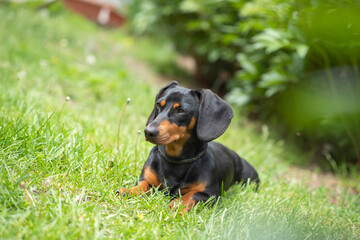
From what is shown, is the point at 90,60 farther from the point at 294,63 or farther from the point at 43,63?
the point at 294,63

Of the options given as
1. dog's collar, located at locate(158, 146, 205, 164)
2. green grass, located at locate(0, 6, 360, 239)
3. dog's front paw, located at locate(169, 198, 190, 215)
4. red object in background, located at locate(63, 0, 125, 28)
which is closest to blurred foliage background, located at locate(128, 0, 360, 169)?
green grass, located at locate(0, 6, 360, 239)

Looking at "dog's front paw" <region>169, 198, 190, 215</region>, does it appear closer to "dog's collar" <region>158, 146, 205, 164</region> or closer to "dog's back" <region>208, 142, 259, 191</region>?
"dog's collar" <region>158, 146, 205, 164</region>

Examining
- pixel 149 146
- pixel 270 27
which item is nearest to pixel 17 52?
pixel 149 146

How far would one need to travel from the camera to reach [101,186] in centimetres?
221

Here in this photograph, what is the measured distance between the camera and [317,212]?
2773 mm

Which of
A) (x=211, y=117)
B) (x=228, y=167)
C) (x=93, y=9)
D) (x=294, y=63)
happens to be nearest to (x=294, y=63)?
(x=294, y=63)

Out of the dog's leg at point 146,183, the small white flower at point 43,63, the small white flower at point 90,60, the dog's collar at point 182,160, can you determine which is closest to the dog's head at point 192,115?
the dog's collar at point 182,160

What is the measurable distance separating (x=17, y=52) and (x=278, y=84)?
376 centimetres

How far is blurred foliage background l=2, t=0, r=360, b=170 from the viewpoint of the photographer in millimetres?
3697

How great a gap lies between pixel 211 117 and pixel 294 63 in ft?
8.14

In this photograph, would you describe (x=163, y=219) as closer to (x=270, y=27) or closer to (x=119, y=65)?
(x=270, y=27)

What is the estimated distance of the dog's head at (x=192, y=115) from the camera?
2.23 m

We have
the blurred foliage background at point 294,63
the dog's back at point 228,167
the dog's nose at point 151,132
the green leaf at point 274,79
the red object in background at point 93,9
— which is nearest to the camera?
the dog's nose at point 151,132

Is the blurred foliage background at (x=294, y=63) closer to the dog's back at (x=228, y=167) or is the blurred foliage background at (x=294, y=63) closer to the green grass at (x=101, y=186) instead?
the green grass at (x=101, y=186)
